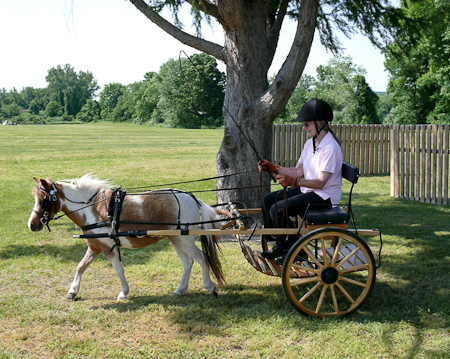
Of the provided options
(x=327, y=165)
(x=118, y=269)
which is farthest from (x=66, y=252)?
(x=327, y=165)

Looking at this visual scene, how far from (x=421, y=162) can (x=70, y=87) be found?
158m

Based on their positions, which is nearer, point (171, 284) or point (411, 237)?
point (171, 284)

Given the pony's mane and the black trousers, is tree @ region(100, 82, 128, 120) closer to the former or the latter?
the pony's mane

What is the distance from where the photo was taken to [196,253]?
5.19 metres

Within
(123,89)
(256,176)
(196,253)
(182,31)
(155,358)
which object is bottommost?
(155,358)

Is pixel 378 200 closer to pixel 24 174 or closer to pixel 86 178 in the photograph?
pixel 86 178

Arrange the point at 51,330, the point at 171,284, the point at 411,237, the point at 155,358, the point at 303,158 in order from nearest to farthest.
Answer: the point at 155,358 → the point at 51,330 → the point at 303,158 → the point at 171,284 → the point at 411,237

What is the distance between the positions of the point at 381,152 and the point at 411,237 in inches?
373

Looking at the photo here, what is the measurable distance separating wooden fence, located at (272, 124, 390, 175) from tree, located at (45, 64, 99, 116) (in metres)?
143

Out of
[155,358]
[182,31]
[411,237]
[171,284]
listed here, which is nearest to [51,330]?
[155,358]

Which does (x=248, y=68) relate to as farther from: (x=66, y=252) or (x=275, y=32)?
(x=66, y=252)

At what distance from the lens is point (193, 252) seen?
5160mm

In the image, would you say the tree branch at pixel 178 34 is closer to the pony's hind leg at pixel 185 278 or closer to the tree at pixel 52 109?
the pony's hind leg at pixel 185 278

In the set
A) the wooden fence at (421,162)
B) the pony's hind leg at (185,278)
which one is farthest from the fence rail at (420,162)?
the pony's hind leg at (185,278)
